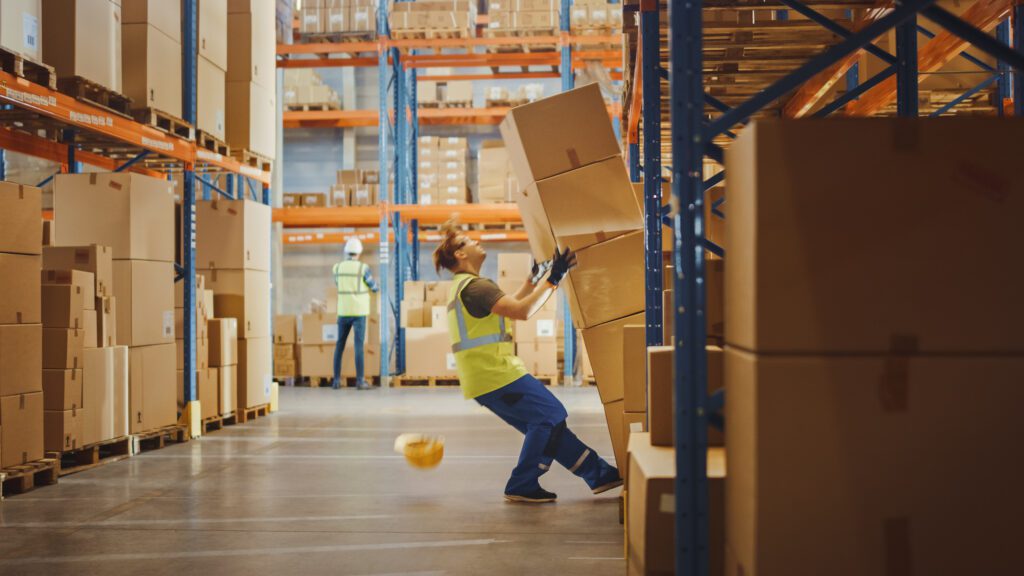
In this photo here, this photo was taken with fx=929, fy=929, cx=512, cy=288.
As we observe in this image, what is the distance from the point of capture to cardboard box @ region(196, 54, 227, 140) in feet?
27.9

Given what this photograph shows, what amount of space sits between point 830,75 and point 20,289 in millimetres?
4982

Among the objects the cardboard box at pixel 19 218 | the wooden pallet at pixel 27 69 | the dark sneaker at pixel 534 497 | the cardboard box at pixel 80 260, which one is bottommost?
the dark sneaker at pixel 534 497

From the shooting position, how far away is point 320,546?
14.6 ft

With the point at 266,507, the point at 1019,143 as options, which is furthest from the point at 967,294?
the point at 266,507

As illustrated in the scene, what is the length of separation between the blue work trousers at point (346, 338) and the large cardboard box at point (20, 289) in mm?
7114

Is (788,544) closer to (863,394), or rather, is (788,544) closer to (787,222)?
(863,394)

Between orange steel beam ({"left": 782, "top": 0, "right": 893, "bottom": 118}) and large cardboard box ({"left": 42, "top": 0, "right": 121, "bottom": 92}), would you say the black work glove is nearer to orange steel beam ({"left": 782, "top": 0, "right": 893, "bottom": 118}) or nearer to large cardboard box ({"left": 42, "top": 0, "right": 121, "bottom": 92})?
orange steel beam ({"left": 782, "top": 0, "right": 893, "bottom": 118})

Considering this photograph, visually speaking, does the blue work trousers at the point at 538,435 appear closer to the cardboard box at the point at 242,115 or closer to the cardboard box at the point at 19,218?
the cardboard box at the point at 19,218

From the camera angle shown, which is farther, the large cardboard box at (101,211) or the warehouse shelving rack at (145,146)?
the large cardboard box at (101,211)

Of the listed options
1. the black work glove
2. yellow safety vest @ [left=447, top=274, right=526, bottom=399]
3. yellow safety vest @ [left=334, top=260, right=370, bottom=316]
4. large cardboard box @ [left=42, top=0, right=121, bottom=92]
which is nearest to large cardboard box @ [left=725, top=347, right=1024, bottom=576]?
the black work glove

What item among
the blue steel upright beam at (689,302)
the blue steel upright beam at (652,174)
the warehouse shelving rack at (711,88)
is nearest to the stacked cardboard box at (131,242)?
the warehouse shelving rack at (711,88)

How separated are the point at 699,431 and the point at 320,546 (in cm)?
255

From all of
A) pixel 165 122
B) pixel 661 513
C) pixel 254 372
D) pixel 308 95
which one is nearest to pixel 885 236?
pixel 661 513

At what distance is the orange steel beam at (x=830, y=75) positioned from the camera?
4453mm
